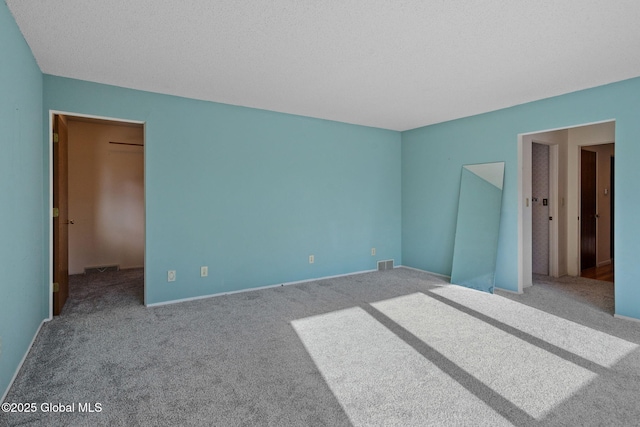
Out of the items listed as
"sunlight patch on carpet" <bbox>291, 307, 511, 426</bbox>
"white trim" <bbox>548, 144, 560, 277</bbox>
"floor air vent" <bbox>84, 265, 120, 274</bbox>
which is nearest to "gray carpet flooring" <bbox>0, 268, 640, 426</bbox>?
"sunlight patch on carpet" <bbox>291, 307, 511, 426</bbox>

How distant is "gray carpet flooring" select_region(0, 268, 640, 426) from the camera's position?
6.08 feet

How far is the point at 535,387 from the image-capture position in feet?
6.85

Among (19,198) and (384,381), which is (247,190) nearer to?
(19,198)

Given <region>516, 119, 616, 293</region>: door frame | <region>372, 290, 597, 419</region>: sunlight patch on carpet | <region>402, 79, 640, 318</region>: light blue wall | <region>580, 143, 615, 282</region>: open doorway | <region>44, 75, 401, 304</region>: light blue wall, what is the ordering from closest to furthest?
<region>372, 290, 597, 419</region>: sunlight patch on carpet, <region>402, 79, 640, 318</region>: light blue wall, <region>44, 75, 401, 304</region>: light blue wall, <region>516, 119, 616, 293</region>: door frame, <region>580, 143, 615, 282</region>: open doorway

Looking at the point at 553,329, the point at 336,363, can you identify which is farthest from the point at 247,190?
the point at 553,329

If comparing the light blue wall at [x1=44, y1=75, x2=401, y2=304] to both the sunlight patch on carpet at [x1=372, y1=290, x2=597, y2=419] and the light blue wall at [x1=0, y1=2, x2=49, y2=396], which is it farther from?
the sunlight patch on carpet at [x1=372, y1=290, x2=597, y2=419]

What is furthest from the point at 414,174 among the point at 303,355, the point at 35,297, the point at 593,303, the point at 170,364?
the point at 35,297

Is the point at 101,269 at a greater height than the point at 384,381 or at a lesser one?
greater

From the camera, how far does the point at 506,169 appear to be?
173 inches

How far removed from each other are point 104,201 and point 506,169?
6324 mm

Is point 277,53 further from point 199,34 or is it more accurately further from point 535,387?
point 535,387

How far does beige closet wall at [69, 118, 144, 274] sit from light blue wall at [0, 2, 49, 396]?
8.80ft

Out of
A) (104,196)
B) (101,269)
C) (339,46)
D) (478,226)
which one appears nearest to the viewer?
(339,46)

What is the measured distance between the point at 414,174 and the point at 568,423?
4.29m
